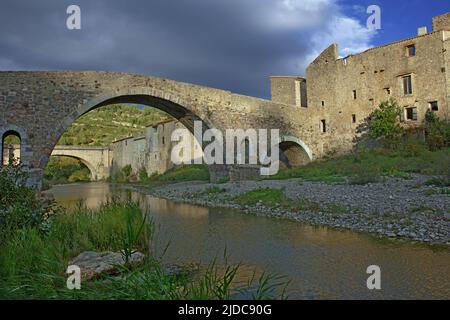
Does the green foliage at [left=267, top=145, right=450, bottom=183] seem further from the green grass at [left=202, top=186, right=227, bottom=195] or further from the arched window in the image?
the arched window

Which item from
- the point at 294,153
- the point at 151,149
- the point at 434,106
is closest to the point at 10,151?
the point at 294,153

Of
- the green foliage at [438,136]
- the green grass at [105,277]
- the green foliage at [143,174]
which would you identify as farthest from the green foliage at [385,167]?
the green foliage at [143,174]

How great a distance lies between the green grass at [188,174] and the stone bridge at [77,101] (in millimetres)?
4485

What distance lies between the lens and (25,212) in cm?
515

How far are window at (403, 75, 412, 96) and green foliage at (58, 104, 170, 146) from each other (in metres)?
36.3

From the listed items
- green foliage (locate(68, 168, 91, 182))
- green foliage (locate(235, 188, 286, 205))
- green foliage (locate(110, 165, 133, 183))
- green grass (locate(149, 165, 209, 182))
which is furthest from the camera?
green foliage (locate(68, 168, 91, 182))

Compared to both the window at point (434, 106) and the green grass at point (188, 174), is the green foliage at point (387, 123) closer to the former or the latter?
the window at point (434, 106)

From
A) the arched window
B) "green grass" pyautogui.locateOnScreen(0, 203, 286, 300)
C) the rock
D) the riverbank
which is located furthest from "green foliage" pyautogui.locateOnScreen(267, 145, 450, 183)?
the arched window

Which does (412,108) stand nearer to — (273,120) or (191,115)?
(273,120)

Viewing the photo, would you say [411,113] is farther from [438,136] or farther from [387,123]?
[438,136]

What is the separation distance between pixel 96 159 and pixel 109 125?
2529cm

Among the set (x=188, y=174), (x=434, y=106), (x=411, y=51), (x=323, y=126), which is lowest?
(x=188, y=174)

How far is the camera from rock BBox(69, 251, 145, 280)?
12.6 ft

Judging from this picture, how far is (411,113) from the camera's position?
23578 millimetres
